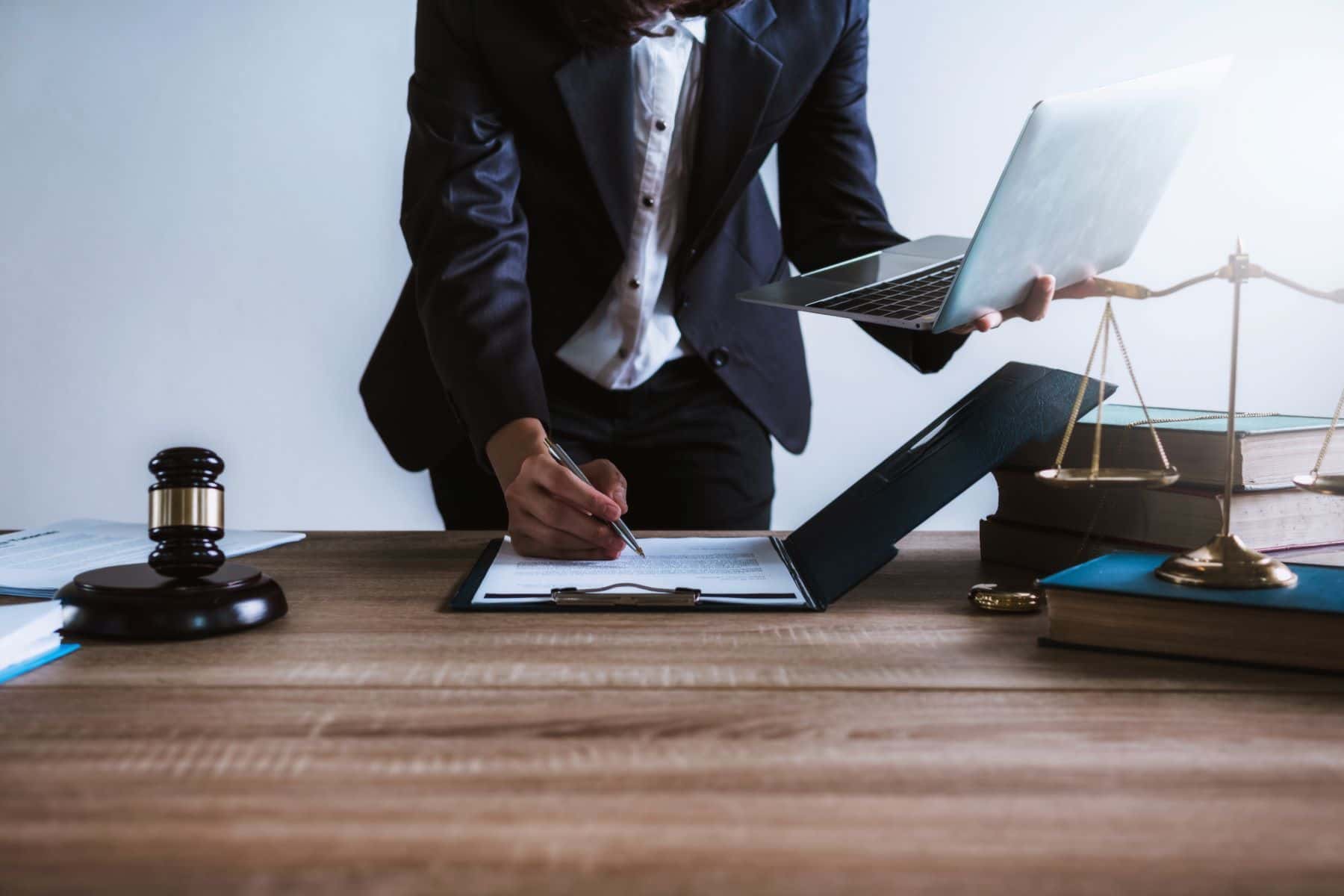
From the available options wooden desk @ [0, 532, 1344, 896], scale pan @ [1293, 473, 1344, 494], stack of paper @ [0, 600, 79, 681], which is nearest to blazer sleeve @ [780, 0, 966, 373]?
scale pan @ [1293, 473, 1344, 494]

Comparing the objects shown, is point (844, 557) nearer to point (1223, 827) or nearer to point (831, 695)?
point (831, 695)

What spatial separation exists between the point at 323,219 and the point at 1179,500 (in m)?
2.92

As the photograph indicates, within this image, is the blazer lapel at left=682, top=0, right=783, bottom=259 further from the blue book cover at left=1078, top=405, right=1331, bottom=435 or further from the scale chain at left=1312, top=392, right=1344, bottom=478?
the scale chain at left=1312, top=392, right=1344, bottom=478

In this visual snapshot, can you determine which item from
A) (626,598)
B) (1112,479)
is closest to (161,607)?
(626,598)

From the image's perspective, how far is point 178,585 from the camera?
0.86 meters

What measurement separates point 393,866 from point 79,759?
0.77 feet

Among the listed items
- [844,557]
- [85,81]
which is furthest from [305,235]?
[844,557]

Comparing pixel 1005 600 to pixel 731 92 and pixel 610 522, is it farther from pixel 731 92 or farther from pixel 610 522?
pixel 731 92

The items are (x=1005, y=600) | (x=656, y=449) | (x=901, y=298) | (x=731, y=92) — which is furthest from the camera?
(x=656, y=449)

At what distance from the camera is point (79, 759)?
59 cm

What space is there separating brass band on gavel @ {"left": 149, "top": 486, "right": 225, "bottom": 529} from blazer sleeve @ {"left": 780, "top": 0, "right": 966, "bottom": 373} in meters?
1.05

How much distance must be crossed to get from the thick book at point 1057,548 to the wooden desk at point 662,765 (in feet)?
0.80

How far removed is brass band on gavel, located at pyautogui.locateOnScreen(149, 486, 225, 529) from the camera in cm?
85

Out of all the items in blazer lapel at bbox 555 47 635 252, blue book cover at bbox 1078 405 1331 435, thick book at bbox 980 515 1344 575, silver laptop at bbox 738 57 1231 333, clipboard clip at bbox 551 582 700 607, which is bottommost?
clipboard clip at bbox 551 582 700 607
